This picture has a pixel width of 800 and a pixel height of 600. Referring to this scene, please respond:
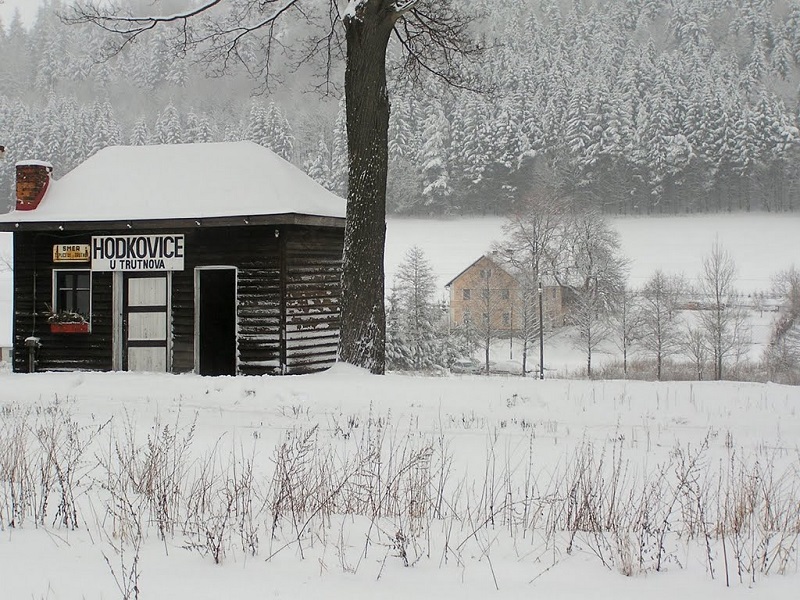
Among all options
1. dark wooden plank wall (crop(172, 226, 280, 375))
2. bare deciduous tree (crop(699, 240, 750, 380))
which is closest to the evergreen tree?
bare deciduous tree (crop(699, 240, 750, 380))

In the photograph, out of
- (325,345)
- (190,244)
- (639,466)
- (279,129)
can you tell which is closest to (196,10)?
(190,244)

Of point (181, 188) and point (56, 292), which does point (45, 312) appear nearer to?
point (56, 292)

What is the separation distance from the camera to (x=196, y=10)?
14.6 meters

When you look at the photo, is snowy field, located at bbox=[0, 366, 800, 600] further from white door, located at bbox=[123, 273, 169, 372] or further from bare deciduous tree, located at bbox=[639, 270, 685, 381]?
bare deciduous tree, located at bbox=[639, 270, 685, 381]

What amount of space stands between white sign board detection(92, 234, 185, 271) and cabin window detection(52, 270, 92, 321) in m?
0.67

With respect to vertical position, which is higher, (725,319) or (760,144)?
(760,144)

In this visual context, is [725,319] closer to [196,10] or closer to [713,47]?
[196,10]

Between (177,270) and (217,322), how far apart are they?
1668 millimetres

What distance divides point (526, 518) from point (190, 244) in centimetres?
1416

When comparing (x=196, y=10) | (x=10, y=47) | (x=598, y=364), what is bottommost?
(x=598, y=364)

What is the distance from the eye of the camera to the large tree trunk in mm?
14164

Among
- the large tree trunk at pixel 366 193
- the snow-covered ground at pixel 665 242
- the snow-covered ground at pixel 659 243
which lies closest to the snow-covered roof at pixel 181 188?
the large tree trunk at pixel 366 193

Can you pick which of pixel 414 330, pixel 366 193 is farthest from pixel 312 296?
pixel 414 330

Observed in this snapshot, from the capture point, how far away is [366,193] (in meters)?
14.2
